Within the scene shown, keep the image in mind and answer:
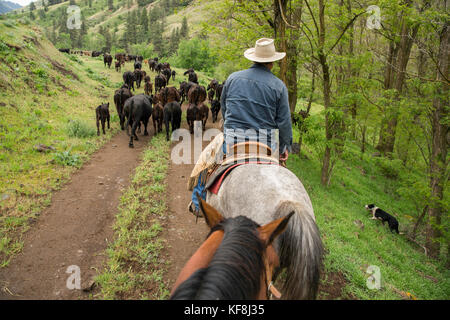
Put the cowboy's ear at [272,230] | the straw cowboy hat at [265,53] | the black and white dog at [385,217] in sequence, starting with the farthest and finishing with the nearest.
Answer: the black and white dog at [385,217] → the straw cowboy hat at [265,53] → the cowboy's ear at [272,230]

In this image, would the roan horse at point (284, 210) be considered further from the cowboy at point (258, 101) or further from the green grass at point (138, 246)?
the green grass at point (138, 246)

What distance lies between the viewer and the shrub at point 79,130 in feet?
29.9

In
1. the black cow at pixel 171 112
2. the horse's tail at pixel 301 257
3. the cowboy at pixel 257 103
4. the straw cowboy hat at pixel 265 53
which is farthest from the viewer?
the black cow at pixel 171 112

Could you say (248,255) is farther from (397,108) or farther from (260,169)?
(397,108)

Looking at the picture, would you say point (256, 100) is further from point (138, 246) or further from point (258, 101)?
point (138, 246)

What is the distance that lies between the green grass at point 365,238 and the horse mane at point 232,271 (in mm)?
3373

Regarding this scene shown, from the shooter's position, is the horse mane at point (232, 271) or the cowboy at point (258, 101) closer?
the horse mane at point (232, 271)

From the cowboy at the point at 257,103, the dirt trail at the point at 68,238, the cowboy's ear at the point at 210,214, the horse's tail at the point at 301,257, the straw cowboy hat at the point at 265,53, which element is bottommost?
the dirt trail at the point at 68,238

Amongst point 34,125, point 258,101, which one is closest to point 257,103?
point 258,101

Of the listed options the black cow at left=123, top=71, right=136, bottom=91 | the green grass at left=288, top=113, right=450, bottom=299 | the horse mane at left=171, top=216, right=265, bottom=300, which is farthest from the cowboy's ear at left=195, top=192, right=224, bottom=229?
the black cow at left=123, top=71, right=136, bottom=91

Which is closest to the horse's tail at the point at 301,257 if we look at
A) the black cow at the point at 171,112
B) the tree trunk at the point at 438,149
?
the tree trunk at the point at 438,149

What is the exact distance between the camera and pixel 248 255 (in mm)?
1421

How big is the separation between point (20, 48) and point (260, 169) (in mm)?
16480
